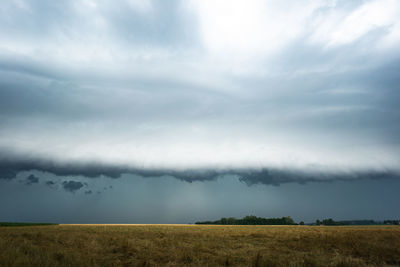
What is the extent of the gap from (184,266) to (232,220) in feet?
577

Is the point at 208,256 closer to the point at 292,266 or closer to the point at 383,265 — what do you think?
the point at 292,266

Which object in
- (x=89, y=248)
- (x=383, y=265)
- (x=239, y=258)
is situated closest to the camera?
(x=383, y=265)

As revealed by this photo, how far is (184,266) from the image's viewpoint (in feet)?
45.3

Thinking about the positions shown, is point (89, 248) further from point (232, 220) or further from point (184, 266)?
point (232, 220)

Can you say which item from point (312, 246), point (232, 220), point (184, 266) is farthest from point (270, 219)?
point (184, 266)

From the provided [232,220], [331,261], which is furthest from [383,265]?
[232,220]

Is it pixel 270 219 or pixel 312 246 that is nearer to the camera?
pixel 312 246

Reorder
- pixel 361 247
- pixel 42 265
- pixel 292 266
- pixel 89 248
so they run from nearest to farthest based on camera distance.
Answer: pixel 42 265
pixel 292 266
pixel 89 248
pixel 361 247

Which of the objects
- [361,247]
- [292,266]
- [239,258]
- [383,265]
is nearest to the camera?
[292,266]

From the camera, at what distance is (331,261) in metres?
15.4

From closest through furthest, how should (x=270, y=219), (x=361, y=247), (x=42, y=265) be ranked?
(x=42, y=265) → (x=361, y=247) → (x=270, y=219)

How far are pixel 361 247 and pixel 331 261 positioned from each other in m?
7.71

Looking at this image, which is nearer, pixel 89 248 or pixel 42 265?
pixel 42 265

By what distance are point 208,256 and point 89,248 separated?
29.1 ft
